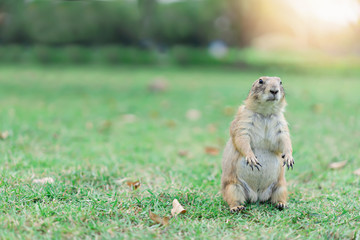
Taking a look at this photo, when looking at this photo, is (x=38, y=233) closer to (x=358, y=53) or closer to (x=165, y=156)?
(x=165, y=156)

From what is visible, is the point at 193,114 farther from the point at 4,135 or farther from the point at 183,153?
the point at 4,135

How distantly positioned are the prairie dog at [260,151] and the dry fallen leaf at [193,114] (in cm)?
304

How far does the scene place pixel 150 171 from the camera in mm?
3121

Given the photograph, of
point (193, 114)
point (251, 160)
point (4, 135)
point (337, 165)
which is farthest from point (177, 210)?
point (193, 114)

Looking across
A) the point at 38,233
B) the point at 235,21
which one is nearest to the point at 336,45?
the point at 235,21

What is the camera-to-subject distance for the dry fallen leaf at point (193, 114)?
17.9 feet

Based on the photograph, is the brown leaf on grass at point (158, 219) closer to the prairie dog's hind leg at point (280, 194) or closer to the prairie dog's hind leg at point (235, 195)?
the prairie dog's hind leg at point (235, 195)

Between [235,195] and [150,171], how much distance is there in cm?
99

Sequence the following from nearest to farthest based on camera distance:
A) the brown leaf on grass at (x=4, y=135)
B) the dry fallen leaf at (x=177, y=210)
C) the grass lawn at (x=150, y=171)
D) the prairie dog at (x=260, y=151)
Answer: the grass lawn at (x=150, y=171), the dry fallen leaf at (x=177, y=210), the prairie dog at (x=260, y=151), the brown leaf on grass at (x=4, y=135)

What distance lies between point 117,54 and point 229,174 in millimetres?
12769

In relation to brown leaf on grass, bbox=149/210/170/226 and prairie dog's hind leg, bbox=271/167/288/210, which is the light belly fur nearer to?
prairie dog's hind leg, bbox=271/167/288/210

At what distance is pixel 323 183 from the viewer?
114 inches

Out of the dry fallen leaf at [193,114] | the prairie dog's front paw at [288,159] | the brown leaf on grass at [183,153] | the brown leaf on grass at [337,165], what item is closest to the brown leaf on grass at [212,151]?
the brown leaf on grass at [183,153]

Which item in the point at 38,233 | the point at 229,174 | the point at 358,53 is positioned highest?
the point at 358,53
